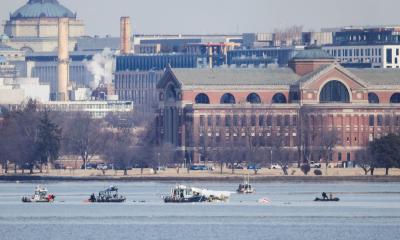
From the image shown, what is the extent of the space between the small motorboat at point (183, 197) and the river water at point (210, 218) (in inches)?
52.6

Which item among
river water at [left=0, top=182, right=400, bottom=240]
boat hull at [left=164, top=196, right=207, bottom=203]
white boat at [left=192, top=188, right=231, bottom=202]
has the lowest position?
river water at [left=0, top=182, right=400, bottom=240]

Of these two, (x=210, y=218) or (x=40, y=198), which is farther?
(x=40, y=198)

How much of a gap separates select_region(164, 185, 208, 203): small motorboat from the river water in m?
1.34

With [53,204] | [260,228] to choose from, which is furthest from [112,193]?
[260,228]

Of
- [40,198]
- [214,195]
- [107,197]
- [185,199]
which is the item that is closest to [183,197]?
[185,199]

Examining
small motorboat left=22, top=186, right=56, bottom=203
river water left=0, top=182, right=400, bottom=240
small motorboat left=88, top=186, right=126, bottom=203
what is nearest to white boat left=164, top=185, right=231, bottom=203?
river water left=0, top=182, right=400, bottom=240

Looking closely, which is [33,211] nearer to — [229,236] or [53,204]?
[53,204]

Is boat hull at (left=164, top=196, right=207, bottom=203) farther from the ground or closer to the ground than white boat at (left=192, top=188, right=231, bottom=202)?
closer to the ground

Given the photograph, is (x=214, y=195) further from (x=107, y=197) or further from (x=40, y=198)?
(x=40, y=198)

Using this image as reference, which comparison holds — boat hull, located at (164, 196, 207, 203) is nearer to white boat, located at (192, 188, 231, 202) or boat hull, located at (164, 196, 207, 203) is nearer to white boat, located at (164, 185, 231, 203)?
white boat, located at (164, 185, 231, 203)

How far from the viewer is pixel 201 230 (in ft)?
522

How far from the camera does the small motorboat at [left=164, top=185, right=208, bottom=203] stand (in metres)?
187

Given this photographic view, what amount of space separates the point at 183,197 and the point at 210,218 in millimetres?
17849

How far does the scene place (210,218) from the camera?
169 metres
